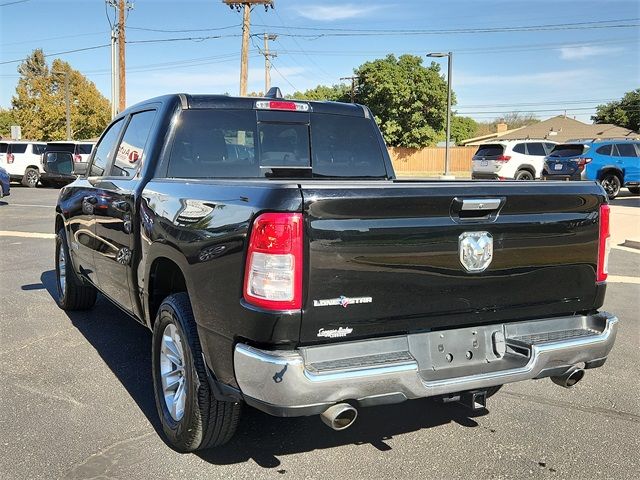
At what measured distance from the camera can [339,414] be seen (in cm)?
264

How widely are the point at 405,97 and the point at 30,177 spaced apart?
31605mm

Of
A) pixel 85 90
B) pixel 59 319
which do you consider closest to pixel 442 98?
pixel 85 90

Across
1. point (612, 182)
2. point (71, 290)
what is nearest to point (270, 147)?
point (71, 290)

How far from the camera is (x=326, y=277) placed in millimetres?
2615

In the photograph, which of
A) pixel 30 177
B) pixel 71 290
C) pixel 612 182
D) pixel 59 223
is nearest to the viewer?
pixel 71 290

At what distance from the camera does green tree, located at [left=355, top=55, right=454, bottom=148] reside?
49.7m

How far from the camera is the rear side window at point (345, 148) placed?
4816mm

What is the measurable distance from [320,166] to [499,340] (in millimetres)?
2216

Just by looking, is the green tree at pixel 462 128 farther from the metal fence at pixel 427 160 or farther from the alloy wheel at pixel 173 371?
the alloy wheel at pixel 173 371

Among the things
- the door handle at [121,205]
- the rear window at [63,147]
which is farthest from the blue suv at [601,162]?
the door handle at [121,205]

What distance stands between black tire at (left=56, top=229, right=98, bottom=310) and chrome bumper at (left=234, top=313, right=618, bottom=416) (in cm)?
381

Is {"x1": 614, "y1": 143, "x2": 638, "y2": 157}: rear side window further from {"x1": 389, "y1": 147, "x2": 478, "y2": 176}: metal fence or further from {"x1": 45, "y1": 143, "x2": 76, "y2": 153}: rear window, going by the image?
{"x1": 389, "y1": 147, "x2": 478, "y2": 176}: metal fence

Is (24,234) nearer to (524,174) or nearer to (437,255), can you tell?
(437,255)

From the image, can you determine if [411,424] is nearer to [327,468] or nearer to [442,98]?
[327,468]
